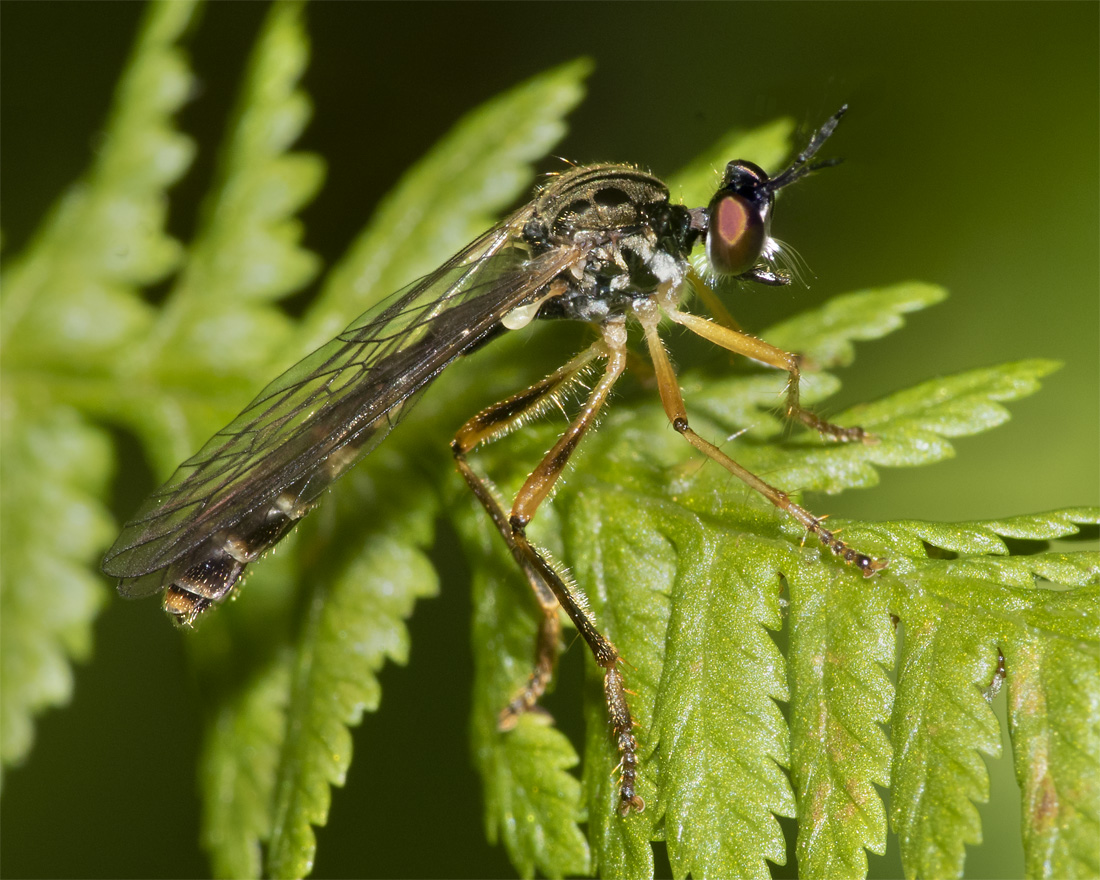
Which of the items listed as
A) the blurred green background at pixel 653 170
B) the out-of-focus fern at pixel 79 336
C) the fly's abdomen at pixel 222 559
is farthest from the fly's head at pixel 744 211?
the out-of-focus fern at pixel 79 336

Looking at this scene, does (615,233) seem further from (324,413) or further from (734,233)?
(324,413)

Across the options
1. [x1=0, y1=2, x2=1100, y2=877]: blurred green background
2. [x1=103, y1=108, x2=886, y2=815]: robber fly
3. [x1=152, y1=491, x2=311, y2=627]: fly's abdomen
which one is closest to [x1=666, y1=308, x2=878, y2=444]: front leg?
[x1=103, y1=108, x2=886, y2=815]: robber fly

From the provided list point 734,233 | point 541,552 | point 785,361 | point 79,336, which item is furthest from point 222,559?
point 734,233

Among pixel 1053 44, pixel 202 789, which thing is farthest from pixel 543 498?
pixel 1053 44

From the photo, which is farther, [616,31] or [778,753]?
[616,31]

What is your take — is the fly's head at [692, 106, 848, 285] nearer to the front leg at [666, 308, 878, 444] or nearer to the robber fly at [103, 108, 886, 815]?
the robber fly at [103, 108, 886, 815]

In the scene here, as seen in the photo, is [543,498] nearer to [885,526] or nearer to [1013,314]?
[885,526]
